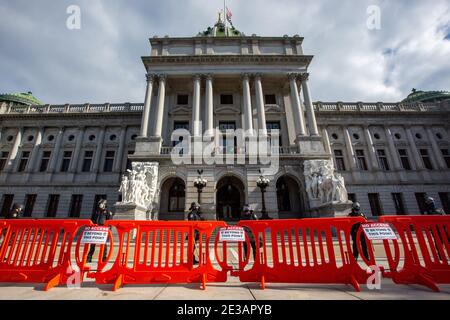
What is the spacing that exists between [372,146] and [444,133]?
9837 millimetres

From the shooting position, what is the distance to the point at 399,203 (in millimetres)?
22531

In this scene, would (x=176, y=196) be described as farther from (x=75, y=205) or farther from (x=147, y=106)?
(x=75, y=205)

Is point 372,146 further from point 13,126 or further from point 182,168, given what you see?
point 13,126

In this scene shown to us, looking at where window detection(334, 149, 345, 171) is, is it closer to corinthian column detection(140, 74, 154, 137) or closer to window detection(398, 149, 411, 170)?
window detection(398, 149, 411, 170)

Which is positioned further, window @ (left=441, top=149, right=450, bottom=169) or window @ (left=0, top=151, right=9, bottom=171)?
window @ (left=441, top=149, right=450, bottom=169)

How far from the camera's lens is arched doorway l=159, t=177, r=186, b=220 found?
1783 centimetres

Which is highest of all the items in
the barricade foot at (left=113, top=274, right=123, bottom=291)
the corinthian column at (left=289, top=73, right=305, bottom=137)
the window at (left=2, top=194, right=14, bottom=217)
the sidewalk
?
the corinthian column at (left=289, top=73, right=305, bottom=137)

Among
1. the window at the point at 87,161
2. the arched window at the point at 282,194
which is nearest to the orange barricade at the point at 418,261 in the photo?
the arched window at the point at 282,194

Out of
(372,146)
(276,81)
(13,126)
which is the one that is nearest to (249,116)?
(276,81)

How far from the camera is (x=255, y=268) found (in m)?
4.05

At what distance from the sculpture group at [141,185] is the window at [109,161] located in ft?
31.2

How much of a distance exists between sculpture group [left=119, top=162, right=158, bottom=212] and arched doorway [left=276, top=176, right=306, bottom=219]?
10778mm

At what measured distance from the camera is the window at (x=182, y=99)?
22763 millimetres

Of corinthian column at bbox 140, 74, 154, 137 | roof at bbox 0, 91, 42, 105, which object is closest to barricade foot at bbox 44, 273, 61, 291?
corinthian column at bbox 140, 74, 154, 137
